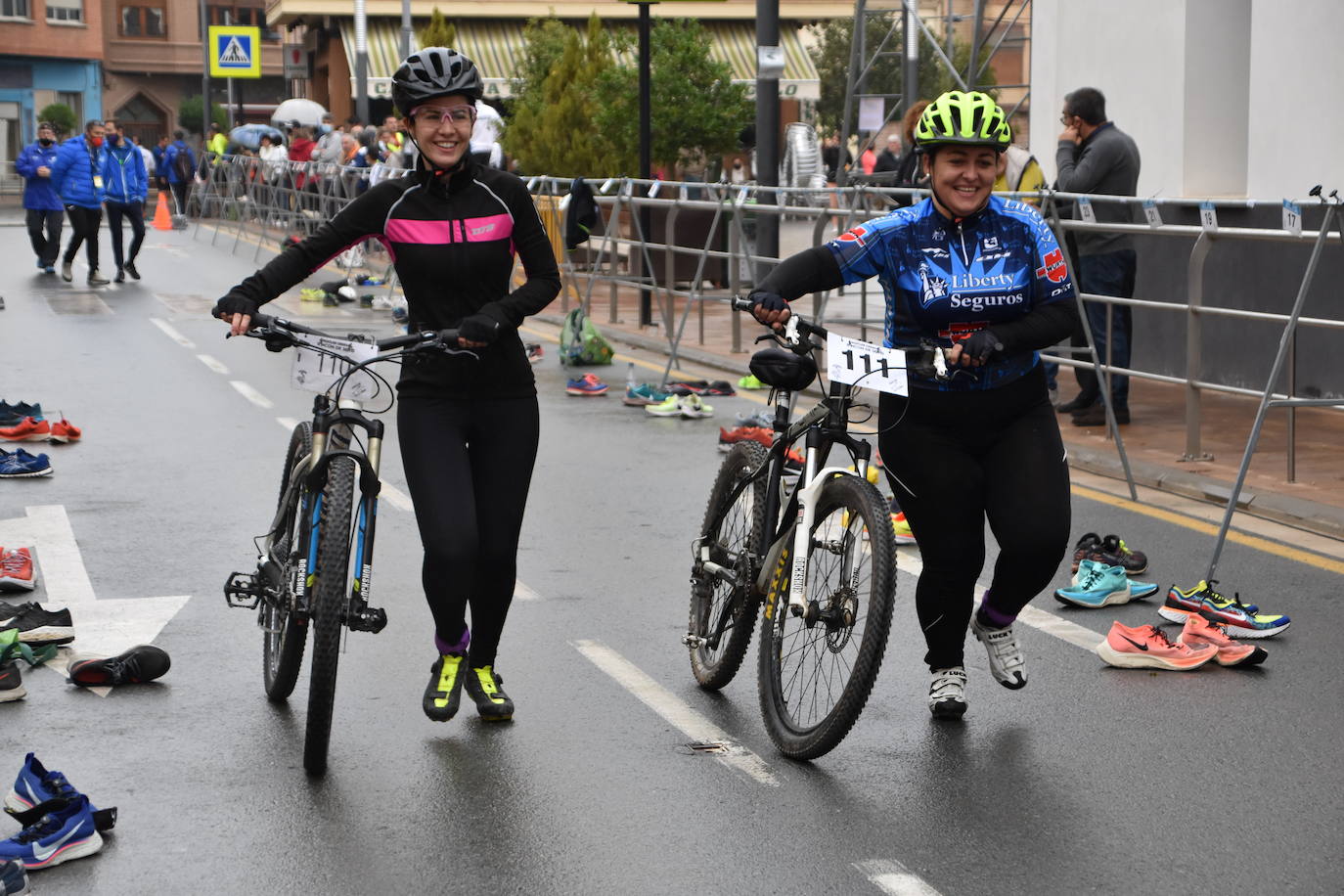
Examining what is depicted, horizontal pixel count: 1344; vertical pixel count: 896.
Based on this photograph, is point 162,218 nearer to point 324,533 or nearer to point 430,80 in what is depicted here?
point 430,80

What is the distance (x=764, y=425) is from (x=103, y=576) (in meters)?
4.72

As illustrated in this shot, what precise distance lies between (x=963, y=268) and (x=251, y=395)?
9.58 m

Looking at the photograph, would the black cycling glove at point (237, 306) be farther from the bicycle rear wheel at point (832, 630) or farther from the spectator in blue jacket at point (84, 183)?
the spectator in blue jacket at point (84, 183)

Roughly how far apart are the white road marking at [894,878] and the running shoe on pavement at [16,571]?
4.40m

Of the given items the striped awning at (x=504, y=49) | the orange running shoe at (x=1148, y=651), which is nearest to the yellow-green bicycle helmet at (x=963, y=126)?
Answer: the orange running shoe at (x=1148, y=651)

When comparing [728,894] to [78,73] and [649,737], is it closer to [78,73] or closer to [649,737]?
[649,737]

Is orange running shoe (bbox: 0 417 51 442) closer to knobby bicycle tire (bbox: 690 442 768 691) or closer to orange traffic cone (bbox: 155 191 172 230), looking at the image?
knobby bicycle tire (bbox: 690 442 768 691)

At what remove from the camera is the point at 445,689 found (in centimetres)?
591

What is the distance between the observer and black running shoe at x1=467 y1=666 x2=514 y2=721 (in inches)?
237

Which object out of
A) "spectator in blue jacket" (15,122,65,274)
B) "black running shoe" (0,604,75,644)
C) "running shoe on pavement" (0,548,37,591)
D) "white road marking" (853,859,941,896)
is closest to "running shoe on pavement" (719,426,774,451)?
"running shoe on pavement" (0,548,37,591)

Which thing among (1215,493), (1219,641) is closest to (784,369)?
(1219,641)

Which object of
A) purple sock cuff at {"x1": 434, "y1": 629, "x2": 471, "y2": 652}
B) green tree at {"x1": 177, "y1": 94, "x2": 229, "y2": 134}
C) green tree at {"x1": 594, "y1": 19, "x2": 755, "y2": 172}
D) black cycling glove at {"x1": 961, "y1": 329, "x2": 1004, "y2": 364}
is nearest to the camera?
black cycling glove at {"x1": 961, "y1": 329, "x2": 1004, "y2": 364}

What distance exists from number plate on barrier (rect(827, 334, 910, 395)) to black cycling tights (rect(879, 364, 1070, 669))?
0.27 metres

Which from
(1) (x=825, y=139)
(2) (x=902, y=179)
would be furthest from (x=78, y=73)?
(2) (x=902, y=179)
